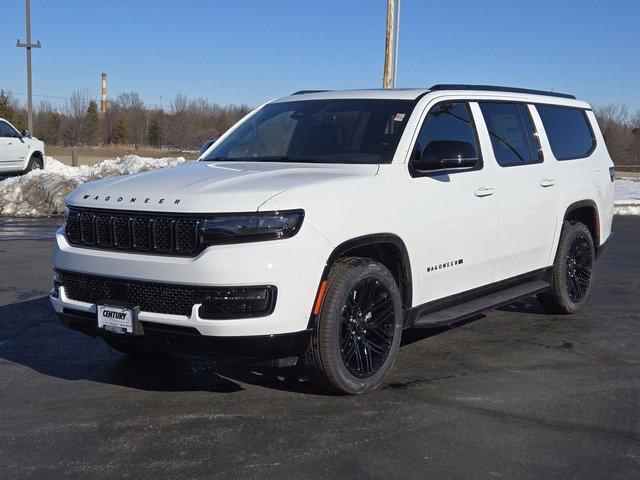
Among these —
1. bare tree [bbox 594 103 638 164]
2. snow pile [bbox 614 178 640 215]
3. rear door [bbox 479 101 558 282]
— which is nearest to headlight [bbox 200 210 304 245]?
rear door [bbox 479 101 558 282]

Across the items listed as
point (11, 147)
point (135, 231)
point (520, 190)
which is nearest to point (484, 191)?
point (520, 190)

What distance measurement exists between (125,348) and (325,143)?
2.07m

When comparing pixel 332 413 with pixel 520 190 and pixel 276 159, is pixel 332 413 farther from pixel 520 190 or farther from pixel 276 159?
pixel 520 190

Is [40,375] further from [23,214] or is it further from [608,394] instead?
[23,214]

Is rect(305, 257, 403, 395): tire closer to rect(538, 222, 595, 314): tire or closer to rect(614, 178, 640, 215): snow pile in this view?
rect(538, 222, 595, 314): tire

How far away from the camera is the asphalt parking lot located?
3.87m

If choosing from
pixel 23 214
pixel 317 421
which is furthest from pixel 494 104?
pixel 23 214

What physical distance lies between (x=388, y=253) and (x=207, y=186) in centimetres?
131

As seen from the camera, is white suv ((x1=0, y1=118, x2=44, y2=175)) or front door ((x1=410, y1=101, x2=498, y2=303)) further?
white suv ((x1=0, y1=118, x2=44, y2=175))

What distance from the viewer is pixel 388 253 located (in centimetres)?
511

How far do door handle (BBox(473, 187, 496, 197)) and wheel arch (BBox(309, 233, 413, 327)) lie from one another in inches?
→ 38.1

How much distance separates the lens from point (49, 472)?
3.76 m

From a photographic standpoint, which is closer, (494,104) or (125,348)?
(125,348)

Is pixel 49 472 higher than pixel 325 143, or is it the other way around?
pixel 325 143
